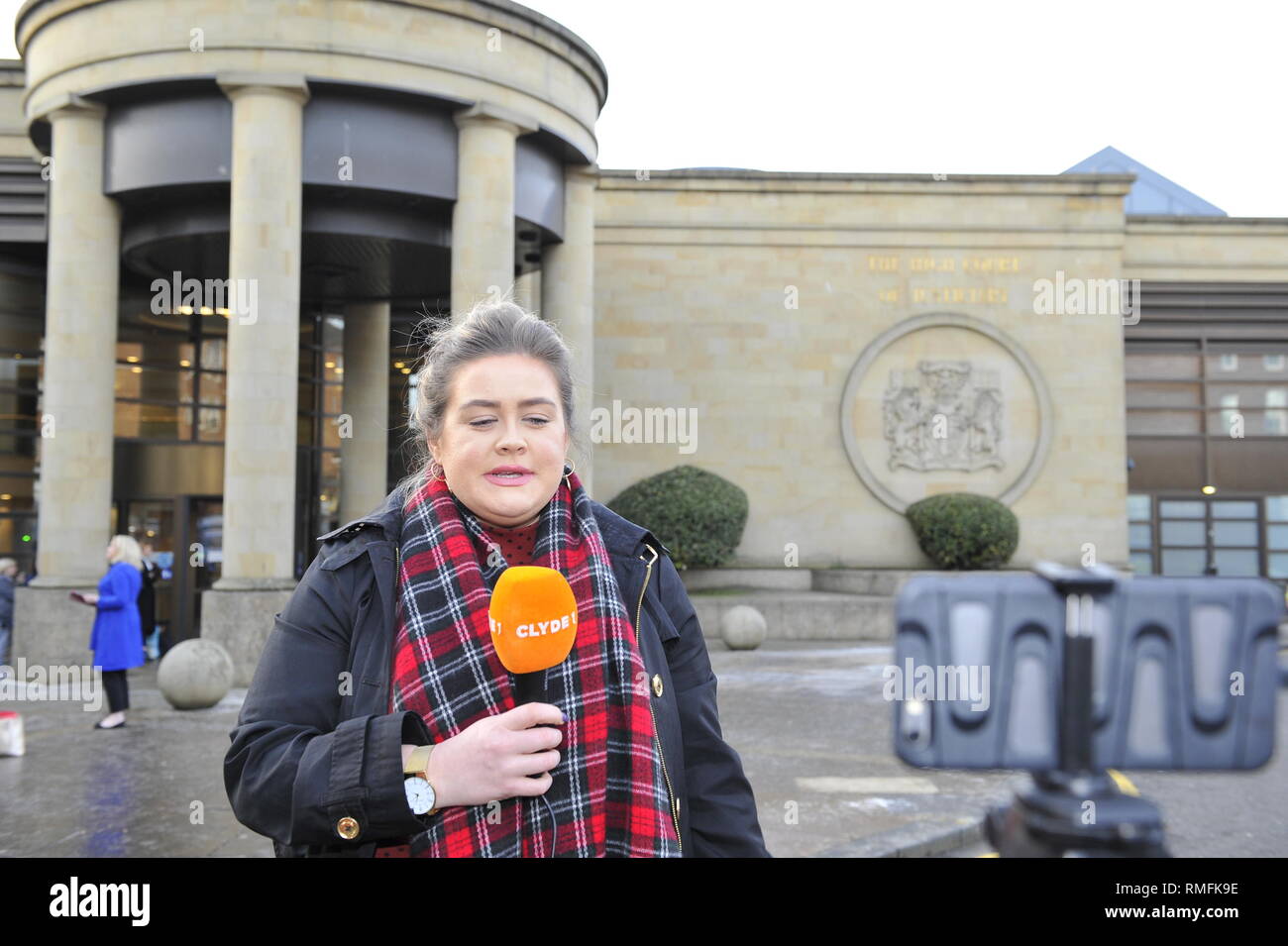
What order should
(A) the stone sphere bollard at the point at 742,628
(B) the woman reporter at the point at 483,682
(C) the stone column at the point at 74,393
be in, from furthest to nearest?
(A) the stone sphere bollard at the point at 742,628, (C) the stone column at the point at 74,393, (B) the woman reporter at the point at 483,682

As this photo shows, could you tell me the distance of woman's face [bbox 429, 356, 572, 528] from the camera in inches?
84.6

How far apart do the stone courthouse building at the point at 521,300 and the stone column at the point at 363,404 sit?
69 mm

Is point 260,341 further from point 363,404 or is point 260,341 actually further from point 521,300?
point 363,404

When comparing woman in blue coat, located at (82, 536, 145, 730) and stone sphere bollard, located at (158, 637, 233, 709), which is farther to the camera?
stone sphere bollard, located at (158, 637, 233, 709)

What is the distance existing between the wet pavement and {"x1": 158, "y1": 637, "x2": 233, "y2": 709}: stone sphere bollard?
0.58 ft

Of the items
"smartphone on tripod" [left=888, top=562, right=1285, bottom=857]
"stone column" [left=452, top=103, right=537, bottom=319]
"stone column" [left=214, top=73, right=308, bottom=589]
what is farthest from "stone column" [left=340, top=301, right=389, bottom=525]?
"smartphone on tripod" [left=888, top=562, right=1285, bottom=857]

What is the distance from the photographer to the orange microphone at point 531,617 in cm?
176

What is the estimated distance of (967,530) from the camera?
1897 cm

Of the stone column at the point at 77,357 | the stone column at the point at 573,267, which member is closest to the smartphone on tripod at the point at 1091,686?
the stone column at the point at 77,357

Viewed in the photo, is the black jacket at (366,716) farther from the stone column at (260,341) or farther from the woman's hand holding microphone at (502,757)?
the stone column at (260,341)

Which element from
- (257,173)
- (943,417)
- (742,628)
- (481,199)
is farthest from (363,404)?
(943,417)

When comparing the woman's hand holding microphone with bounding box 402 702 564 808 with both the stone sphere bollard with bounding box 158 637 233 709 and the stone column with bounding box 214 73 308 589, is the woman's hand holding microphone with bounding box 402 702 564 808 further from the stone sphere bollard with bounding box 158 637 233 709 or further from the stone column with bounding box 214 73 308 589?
the stone column with bounding box 214 73 308 589

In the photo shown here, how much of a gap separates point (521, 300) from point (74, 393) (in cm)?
677

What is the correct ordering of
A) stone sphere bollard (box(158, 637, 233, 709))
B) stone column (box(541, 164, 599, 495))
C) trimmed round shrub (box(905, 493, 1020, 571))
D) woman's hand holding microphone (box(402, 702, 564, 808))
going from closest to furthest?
1. woman's hand holding microphone (box(402, 702, 564, 808))
2. stone sphere bollard (box(158, 637, 233, 709))
3. stone column (box(541, 164, 599, 495))
4. trimmed round shrub (box(905, 493, 1020, 571))
